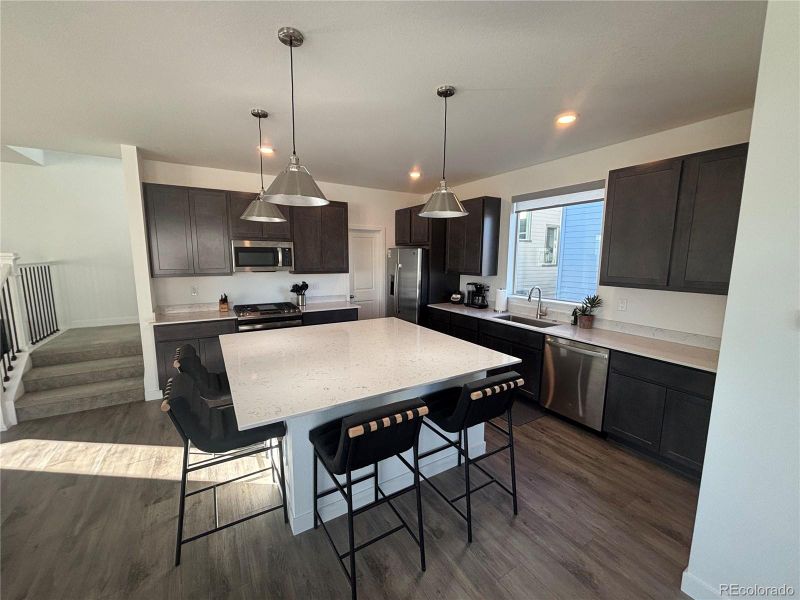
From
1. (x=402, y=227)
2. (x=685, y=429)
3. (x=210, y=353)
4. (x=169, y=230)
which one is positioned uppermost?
(x=402, y=227)

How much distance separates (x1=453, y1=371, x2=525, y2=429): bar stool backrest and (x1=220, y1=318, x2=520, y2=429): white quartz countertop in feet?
0.58

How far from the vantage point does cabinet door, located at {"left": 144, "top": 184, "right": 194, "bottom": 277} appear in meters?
3.61

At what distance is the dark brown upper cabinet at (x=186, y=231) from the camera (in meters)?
3.64

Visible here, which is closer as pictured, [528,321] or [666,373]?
[666,373]

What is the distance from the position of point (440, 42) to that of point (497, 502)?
2733 mm

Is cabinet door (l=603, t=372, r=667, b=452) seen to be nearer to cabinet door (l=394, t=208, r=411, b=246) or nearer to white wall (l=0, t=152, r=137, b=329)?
cabinet door (l=394, t=208, r=411, b=246)

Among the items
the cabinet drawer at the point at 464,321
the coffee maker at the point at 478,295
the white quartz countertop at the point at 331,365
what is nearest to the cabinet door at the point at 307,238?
the white quartz countertop at the point at 331,365

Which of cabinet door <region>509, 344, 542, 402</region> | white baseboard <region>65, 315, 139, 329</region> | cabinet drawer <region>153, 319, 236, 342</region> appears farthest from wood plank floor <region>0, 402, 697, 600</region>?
white baseboard <region>65, 315, 139, 329</region>

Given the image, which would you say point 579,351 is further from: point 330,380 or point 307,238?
point 307,238

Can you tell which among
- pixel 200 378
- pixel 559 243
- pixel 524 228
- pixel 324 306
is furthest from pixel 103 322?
pixel 559 243

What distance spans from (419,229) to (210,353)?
10.5 feet

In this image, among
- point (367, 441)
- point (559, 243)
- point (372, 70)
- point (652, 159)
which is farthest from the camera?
point (559, 243)

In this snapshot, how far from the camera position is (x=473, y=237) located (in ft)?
14.2

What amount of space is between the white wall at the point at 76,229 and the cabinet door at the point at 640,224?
5989mm
